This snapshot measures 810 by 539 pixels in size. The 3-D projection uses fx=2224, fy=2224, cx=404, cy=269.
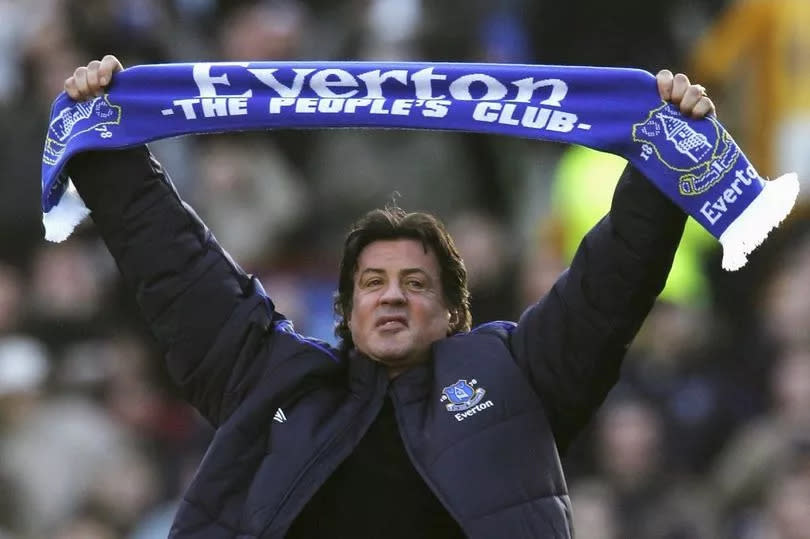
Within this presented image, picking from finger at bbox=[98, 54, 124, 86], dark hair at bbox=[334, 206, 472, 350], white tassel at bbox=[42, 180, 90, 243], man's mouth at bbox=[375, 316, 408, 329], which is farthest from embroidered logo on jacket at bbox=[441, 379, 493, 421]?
finger at bbox=[98, 54, 124, 86]

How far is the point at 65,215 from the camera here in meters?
5.72

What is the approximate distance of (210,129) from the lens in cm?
568

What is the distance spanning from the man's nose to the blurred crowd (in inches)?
115

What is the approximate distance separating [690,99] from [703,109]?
0.04 m

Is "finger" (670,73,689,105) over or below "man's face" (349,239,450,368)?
over

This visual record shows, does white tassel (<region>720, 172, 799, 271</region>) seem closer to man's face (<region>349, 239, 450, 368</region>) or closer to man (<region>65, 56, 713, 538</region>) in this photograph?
man (<region>65, 56, 713, 538</region>)

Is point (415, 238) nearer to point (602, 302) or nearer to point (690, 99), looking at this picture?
point (602, 302)

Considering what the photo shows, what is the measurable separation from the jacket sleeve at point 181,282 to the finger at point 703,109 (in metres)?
1.20

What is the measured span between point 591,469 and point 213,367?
3335 mm

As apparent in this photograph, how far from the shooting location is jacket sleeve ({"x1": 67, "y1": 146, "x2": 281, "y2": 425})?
555 centimetres

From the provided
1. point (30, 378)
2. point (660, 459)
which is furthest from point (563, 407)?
point (30, 378)

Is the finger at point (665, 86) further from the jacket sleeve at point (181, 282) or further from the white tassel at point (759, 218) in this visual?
the jacket sleeve at point (181, 282)

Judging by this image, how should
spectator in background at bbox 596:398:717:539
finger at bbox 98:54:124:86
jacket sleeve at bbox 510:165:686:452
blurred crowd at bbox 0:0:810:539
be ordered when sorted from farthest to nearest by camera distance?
blurred crowd at bbox 0:0:810:539 < spectator in background at bbox 596:398:717:539 < finger at bbox 98:54:124:86 < jacket sleeve at bbox 510:165:686:452

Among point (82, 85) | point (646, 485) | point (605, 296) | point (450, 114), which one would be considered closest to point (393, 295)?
point (450, 114)
